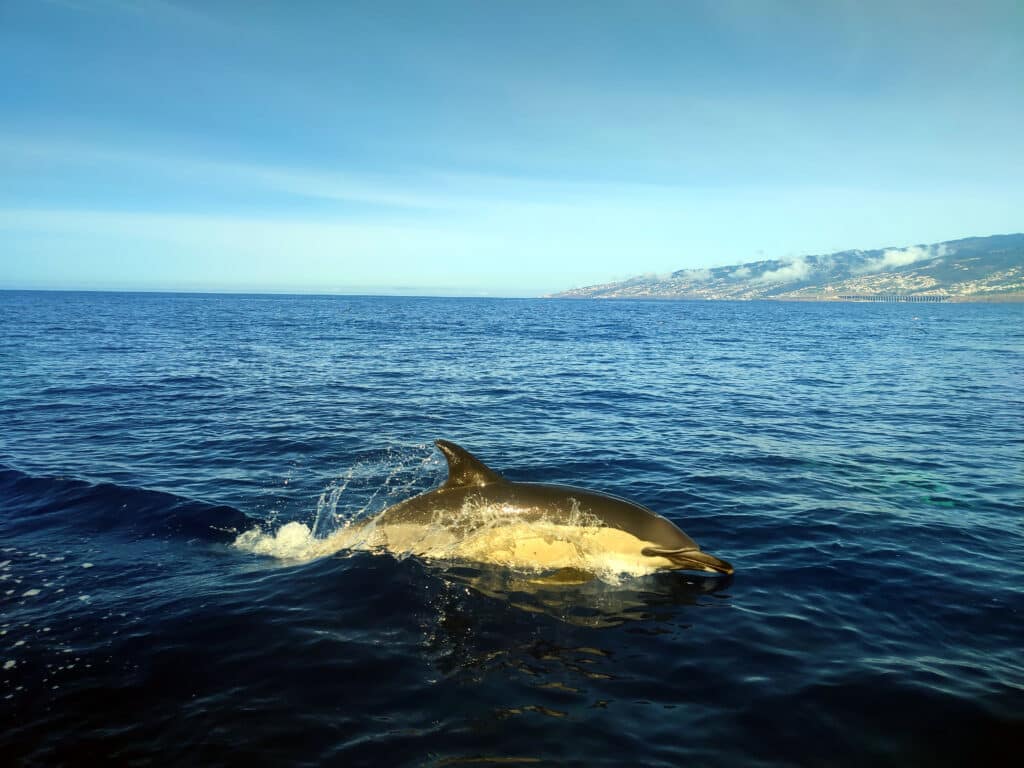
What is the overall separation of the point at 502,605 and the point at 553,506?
6.69 ft

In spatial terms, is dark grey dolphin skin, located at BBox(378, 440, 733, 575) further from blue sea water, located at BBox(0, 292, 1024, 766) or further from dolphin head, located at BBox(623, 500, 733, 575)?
blue sea water, located at BBox(0, 292, 1024, 766)

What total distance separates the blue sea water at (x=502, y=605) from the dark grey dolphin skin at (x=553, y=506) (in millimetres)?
606

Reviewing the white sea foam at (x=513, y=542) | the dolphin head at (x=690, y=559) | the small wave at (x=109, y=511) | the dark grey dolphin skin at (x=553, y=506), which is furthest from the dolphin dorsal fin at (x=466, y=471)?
the small wave at (x=109, y=511)

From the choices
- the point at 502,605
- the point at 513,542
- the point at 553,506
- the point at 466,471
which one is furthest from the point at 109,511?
the point at 553,506

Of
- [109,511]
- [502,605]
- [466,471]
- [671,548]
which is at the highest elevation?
[466,471]

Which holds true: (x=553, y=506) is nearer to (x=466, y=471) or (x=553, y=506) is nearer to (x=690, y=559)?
(x=466, y=471)

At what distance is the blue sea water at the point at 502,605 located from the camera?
22.3ft

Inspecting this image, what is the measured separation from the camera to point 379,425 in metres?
23.9

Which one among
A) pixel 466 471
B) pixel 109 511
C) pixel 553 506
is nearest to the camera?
pixel 553 506

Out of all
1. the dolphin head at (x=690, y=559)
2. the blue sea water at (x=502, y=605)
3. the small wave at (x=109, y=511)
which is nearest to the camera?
the blue sea water at (x=502, y=605)

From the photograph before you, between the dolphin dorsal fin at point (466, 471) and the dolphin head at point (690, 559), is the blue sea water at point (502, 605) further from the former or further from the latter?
the dolphin dorsal fin at point (466, 471)

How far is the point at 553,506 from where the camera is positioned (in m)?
10.8

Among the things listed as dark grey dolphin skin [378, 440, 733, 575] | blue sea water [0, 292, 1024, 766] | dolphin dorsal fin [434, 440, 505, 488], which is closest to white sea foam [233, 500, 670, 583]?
dark grey dolphin skin [378, 440, 733, 575]

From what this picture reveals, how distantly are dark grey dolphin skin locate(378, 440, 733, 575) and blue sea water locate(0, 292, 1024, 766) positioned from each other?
61 centimetres
